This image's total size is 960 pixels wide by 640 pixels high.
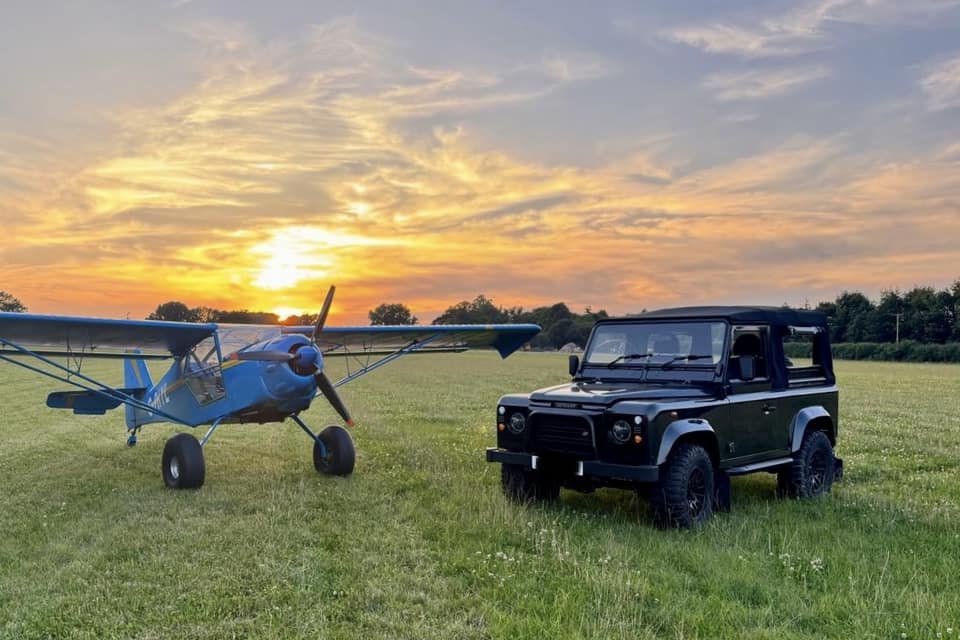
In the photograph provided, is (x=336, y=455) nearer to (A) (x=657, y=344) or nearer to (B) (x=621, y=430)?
(A) (x=657, y=344)

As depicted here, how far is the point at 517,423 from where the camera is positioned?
7.18 meters

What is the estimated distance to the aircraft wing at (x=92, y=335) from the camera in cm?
930

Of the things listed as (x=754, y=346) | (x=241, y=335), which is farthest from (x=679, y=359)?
(x=241, y=335)

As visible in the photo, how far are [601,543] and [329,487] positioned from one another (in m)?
4.16

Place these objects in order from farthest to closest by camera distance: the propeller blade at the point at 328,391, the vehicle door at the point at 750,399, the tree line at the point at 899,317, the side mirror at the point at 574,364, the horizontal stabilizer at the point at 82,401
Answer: the tree line at the point at 899,317 → the horizontal stabilizer at the point at 82,401 → the propeller blade at the point at 328,391 → the side mirror at the point at 574,364 → the vehicle door at the point at 750,399

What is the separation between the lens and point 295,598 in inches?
192

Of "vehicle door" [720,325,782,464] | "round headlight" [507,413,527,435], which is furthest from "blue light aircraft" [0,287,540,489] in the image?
"vehicle door" [720,325,782,464]

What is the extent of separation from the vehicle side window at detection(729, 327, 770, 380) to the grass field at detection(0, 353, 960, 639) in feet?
4.90

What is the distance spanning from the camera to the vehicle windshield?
7.36 metres

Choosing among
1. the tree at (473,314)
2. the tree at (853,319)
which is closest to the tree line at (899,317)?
the tree at (853,319)

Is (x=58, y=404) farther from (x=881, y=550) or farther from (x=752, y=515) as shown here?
(x=881, y=550)

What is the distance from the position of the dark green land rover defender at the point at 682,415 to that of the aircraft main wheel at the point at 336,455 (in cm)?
307

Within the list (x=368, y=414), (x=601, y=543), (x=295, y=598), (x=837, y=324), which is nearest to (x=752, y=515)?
(x=601, y=543)

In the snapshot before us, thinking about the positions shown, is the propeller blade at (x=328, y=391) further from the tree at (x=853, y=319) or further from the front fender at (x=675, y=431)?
the tree at (x=853, y=319)
